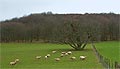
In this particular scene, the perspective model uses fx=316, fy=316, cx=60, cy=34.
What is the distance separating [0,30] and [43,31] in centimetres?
1620

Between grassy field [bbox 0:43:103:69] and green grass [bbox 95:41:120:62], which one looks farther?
green grass [bbox 95:41:120:62]

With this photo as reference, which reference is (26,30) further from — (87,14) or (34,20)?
(87,14)

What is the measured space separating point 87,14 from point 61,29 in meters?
110

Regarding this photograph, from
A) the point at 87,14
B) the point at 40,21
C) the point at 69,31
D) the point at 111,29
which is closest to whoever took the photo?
the point at 69,31

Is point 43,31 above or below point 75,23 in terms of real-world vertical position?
below

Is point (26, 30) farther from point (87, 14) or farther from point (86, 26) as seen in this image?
point (86, 26)

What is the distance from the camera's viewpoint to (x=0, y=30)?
118688 mm

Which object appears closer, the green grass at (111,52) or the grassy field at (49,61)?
the grassy field at (49,61)

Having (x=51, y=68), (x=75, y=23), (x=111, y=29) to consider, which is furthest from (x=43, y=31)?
(x=51, y=68)

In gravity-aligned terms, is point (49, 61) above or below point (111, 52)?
above

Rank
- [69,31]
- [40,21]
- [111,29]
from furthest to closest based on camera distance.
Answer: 1. [40,21]
2. [111,29]
3. [69,31]

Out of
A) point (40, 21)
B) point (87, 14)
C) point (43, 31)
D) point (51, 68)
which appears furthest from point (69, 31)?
point (87, 14)

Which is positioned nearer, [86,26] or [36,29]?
[86,26]

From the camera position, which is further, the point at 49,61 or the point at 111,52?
the point at 111,52
